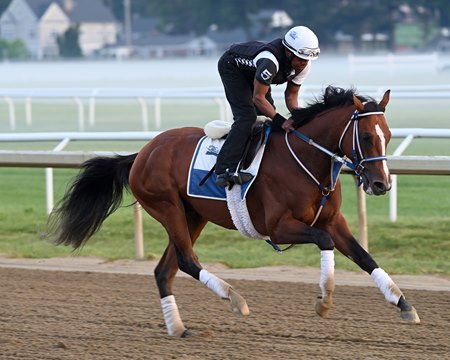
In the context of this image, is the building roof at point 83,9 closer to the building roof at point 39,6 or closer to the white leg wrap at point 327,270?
the building roof at point 39,6

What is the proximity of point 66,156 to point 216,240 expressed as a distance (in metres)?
1.49

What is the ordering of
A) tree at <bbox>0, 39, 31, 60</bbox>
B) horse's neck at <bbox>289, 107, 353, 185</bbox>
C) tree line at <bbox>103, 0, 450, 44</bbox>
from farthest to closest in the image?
tree at <bbox>0, 39, 31, 60</bbox>, tree line at <bbox>103, 0, 450, 44</bbox>, horse's neck at <bbox>289, 107, 353, 185</bbox>

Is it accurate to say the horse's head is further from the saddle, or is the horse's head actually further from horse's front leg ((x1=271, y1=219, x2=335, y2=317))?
the saddle

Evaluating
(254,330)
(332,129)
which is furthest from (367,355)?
(332,129)

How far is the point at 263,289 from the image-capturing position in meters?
7.21

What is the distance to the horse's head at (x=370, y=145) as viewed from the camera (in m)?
5.32

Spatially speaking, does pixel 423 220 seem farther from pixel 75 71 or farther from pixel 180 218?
pixel 75 71

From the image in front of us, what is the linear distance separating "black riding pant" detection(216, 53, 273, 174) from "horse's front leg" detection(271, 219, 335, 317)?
49cm

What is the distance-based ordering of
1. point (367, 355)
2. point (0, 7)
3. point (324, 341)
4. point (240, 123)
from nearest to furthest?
point (367, 355), point (324, 341), point (240, 123), point (0, 7)

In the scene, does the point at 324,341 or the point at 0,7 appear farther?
the point at 0,7

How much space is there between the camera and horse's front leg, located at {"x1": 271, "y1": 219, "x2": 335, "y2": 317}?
17.8 ft

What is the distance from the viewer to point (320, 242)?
5.46m

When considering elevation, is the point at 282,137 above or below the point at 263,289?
above

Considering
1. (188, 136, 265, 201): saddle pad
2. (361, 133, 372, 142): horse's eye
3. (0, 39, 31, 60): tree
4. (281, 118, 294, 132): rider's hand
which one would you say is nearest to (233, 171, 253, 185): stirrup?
(188, 136, 265, 201): saddle pad
